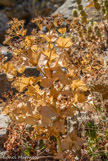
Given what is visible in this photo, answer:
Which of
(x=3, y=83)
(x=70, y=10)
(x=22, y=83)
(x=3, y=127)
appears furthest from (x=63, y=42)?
(x=70, y=10)

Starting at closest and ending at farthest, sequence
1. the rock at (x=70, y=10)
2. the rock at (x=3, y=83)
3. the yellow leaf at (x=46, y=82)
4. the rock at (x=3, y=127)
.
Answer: the yellow leaf at (x=46, y=82)
the rock at (x=3, y=127)
the rock at (x=3, y=83)
the rock at (x=70, y=10)

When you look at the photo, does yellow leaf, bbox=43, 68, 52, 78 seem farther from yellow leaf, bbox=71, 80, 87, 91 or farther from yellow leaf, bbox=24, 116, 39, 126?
yellow leaf, bbox=24, 116, 39, 126

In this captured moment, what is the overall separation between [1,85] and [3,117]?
1012 millimetres

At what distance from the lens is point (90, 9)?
5348 mm

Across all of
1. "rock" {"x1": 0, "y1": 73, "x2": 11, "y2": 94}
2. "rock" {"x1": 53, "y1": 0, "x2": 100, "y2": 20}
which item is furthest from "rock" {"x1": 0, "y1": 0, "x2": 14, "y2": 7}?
"rock" {"x1": 0, "y1": 73, "x2": 11, "y2": 94}

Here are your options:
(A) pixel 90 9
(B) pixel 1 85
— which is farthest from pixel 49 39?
(A) pixel 90 9

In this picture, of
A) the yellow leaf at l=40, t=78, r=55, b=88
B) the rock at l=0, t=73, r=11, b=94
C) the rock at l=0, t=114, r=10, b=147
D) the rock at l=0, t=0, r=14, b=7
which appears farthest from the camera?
the rock at l=0, t=0, r=14, b=7

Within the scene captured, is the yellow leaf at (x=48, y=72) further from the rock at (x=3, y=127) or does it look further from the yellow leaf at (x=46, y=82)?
the rock at (x=3, y=127)

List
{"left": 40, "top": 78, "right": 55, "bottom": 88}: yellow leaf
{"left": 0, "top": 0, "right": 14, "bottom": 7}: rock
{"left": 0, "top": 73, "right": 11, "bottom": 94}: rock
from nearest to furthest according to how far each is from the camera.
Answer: {"left": 40, "top": 78, "right": 55, "bottom": 88}: yellow leaf, {"left": 0, "top": 73, "right": 11, "bottom": 94}: rock, {"left": 0, "top": 0, "right": 14, "bottom": 7}: rock

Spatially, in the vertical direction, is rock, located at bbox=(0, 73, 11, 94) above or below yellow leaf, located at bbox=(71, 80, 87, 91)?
above

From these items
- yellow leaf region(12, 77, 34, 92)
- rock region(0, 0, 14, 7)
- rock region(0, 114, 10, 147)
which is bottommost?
rock region(0, 114, 10, 147)

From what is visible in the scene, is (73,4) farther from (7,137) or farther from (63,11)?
(7,137)

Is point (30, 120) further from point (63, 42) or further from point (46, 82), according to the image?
point (63, 42)

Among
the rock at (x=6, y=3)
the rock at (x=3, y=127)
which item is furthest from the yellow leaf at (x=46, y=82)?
the rock at (x=6, y=3)
